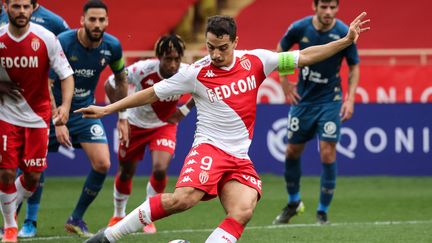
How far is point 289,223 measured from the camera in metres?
11.5

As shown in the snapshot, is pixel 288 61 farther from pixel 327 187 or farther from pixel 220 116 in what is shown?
pixel 327 187

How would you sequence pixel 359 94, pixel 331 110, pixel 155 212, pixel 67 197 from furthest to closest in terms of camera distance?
pixel 359 94
pixel 67 197
pixel 331 110
pixel 155 212

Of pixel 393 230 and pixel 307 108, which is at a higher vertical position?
pixel 307 108

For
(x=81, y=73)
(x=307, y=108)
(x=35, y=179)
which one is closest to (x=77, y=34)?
(x=81, y=73)

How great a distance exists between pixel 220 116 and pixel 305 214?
465 centimetres

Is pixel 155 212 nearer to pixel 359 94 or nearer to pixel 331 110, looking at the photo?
pixel 331 110

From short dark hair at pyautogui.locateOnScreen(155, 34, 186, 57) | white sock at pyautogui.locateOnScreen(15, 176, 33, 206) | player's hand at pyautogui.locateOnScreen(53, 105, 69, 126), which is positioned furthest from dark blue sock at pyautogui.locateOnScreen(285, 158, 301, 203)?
player's hand at pyautogui.locateOnScreen(53, 105, 69, 126)

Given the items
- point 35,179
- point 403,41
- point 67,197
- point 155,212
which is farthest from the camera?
point 403,41

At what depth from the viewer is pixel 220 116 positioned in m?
7.97

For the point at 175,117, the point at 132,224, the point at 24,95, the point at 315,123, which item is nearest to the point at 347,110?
the point at 315,123

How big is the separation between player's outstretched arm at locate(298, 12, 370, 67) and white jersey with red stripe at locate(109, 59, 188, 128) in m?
3.04

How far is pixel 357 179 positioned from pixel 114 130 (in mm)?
3925

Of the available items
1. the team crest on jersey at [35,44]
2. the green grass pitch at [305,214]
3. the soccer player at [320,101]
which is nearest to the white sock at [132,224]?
the green grass pitch at [305,214]

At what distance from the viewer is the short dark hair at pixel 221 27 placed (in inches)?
307
